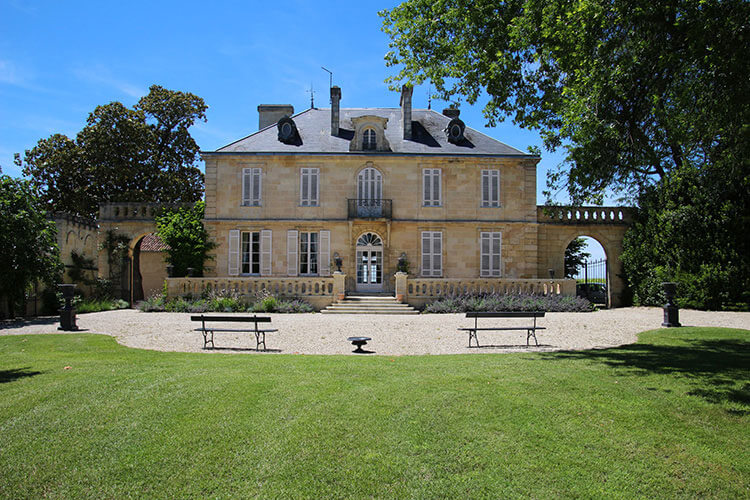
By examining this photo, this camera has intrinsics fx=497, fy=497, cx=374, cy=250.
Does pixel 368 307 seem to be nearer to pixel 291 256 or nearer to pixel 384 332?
pixel 291 256

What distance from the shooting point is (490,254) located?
72.3ft

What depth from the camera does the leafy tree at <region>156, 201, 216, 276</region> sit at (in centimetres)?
2095

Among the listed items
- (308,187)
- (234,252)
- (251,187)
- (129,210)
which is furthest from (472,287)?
(129,210)

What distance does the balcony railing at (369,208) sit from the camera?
2181 centimetres

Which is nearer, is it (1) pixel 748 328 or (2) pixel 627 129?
(2) pixel 627 129

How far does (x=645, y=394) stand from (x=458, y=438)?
258 cm

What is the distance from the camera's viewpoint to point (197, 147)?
2947 centimetres

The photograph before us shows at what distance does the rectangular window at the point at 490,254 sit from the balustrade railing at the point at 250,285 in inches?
285

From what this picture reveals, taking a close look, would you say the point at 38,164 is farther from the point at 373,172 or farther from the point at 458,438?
the point at 458,438

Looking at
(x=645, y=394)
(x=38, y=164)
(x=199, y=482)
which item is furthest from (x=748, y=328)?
(x=38, y=164)

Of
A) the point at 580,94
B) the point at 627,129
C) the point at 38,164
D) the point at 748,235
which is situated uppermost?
the point at 38,164

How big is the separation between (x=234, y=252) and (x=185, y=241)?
2057mm

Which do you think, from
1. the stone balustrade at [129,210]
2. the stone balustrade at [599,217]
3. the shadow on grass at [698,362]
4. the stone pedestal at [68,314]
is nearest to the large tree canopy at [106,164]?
the stone balustrade at [129,210]

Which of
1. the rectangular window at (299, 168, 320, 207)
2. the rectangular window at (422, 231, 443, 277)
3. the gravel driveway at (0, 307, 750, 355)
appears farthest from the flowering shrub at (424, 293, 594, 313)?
the rectangular window at (299, 168, 320, 207)
